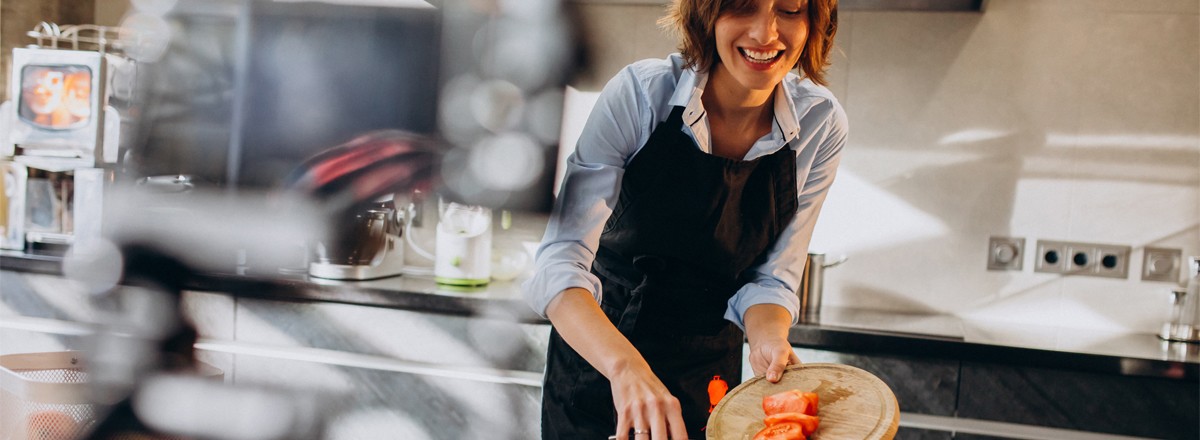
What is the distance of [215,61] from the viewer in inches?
22.3

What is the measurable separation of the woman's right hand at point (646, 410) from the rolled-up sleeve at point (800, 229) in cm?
24

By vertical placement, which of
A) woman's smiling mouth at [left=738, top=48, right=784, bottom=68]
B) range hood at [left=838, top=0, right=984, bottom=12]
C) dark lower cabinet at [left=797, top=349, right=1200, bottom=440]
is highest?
range hood at [left=838, top=0, right=984, bottom=12]

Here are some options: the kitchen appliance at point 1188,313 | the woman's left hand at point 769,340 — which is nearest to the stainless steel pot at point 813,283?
the kitchen appliance at point 1188,313

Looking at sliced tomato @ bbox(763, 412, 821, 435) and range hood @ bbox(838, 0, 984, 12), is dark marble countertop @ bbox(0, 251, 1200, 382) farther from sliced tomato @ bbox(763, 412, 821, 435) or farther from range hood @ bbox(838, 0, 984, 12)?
sliced tomato @ bbox(763, 412, 821, 435)

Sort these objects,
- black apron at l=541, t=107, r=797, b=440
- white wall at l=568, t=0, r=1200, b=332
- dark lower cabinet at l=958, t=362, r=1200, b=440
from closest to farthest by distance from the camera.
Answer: black apron at l=541, t=107, r=797, b=440, dark lower cabinet at l=958, t=362, r=1200, b=440, white wall at l=568, t=0, r=1200, b=332

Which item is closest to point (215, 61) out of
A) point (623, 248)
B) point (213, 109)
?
point (213, 109)

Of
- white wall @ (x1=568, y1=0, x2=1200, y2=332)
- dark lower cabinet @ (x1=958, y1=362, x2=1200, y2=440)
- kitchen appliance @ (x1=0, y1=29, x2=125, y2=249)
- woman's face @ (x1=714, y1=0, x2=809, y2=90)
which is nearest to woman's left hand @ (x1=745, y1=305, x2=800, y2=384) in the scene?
woman's face @ (x1=714, y1=0, x2=809, y2=90)

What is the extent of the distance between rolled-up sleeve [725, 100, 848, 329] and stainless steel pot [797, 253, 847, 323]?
63cm

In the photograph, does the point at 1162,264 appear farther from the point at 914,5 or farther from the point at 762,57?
the point at 762,57

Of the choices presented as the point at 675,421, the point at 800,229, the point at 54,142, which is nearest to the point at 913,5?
the point at 800,229

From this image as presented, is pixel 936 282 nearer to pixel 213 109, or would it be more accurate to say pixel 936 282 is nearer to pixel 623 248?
pixel 623 248

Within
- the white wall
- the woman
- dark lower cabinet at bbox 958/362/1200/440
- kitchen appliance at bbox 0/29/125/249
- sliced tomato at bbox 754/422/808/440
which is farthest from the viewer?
the white wall

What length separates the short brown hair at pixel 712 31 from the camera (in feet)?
2.33

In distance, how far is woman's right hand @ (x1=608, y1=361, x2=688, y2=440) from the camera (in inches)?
23.2
